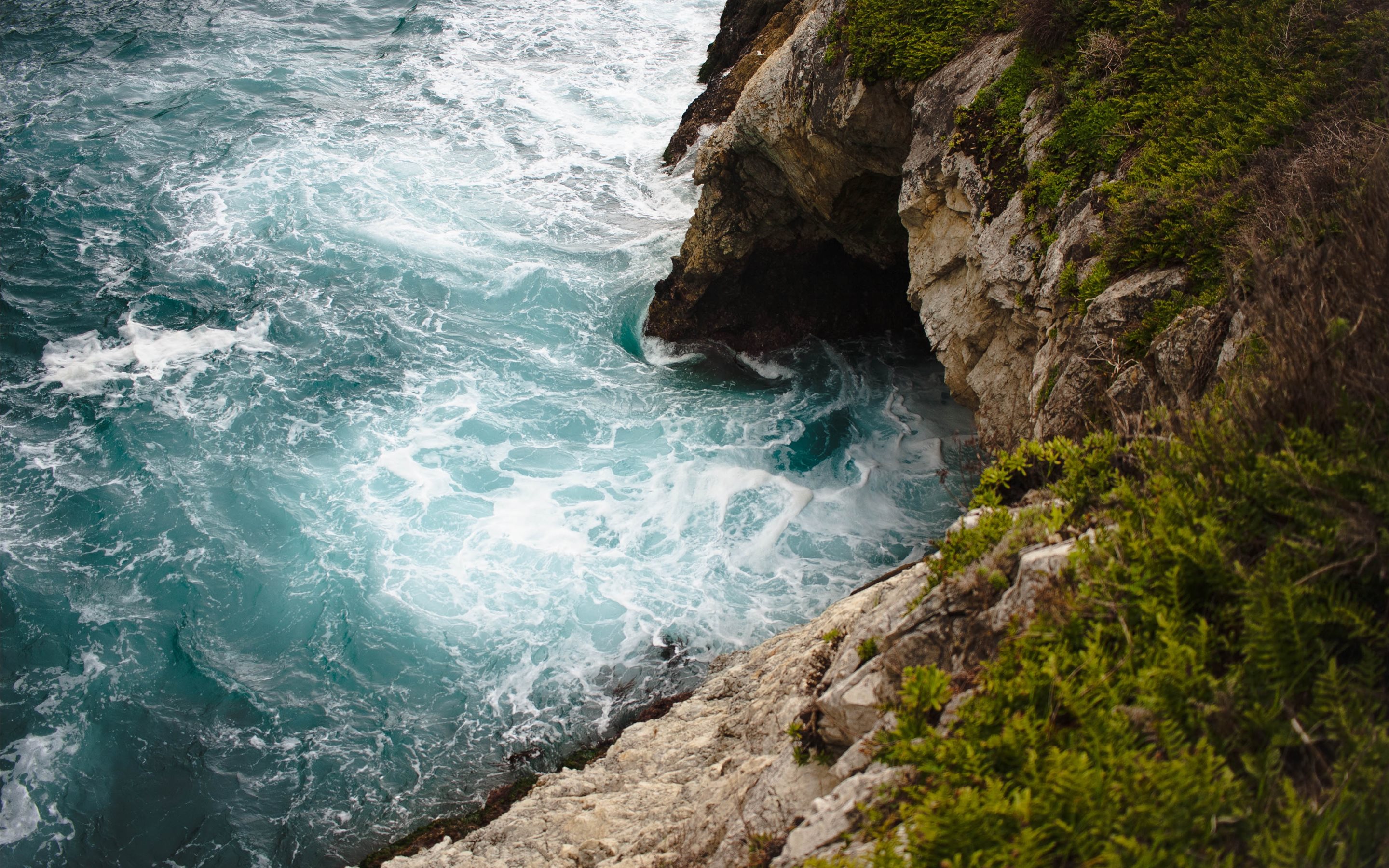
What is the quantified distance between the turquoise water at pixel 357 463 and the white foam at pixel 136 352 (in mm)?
90

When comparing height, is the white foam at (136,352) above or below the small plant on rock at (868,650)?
below

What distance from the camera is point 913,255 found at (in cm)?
1231

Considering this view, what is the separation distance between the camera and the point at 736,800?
596cm

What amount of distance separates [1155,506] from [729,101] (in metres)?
21.2

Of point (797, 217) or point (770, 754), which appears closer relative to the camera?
point (770, 754)

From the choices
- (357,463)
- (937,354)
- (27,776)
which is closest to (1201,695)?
(937,354)

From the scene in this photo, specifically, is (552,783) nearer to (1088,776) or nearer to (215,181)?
(1088,776)

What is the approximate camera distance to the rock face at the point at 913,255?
295 inches

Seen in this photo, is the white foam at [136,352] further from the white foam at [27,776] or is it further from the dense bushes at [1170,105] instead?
the dense bushes at [1170,105]

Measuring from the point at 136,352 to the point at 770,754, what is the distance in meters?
17.8

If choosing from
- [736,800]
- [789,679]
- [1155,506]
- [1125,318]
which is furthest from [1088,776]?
[1125,318]

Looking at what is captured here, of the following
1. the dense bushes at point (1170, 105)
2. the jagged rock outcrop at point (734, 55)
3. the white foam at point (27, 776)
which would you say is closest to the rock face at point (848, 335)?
the dense bushes at point (1170, 105)

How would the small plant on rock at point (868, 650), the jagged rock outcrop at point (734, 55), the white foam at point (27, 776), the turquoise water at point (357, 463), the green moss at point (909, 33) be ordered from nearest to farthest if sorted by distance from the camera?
the small plant on rock at point (868, 650) → the white foam at point (27, 776) → the turquoise water at point (357, 463) → the green moss at point (909, 33) → the jagged rock outcrop at point (734, 55)

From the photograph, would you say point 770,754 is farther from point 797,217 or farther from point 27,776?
point 797,217
